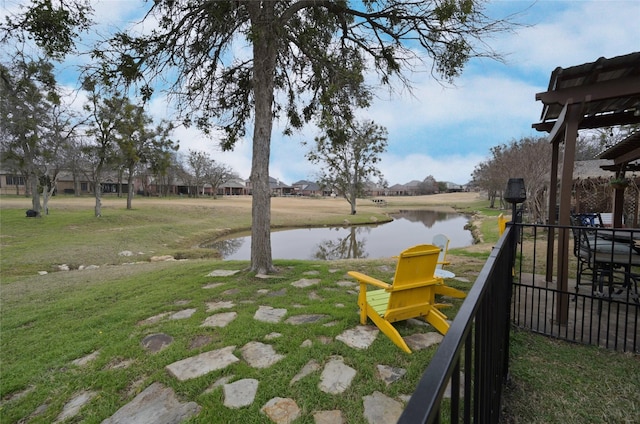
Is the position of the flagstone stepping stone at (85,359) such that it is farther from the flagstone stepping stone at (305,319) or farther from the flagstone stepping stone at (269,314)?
the flagstone stepping stone at (305,319)

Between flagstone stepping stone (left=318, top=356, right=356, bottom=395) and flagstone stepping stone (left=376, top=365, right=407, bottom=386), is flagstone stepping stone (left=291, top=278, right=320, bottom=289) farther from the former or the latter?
flagstone stepping stone (left=376, top=365, right=407, bottom=386)

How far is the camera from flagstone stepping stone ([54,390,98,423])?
2285 millimetres

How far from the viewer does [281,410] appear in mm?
2156

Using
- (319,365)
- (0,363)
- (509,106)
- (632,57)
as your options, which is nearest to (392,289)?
(319,365)

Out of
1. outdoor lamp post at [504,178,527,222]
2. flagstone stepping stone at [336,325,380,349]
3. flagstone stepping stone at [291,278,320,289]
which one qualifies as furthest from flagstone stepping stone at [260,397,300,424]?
outdoor lamp post at [504,178,527,222]

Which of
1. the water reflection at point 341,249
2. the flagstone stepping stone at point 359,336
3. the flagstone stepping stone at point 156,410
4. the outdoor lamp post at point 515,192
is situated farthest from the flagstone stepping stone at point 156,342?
the water reflection at point 341,249

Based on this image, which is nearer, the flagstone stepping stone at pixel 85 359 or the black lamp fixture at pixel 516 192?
the flagstone stepping stone at pixel 85 359

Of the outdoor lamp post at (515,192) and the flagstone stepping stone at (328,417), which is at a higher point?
the outdoor lamp post at (515,192)

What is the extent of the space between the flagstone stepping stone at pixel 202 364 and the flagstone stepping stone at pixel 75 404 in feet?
1.92

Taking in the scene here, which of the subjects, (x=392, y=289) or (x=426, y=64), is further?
(x=426, y=64)

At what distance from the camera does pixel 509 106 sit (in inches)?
362

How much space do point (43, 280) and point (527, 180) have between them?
872 inches

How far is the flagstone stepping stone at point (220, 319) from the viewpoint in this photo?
11.7 ft

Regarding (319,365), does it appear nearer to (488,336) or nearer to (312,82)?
(488,336)
